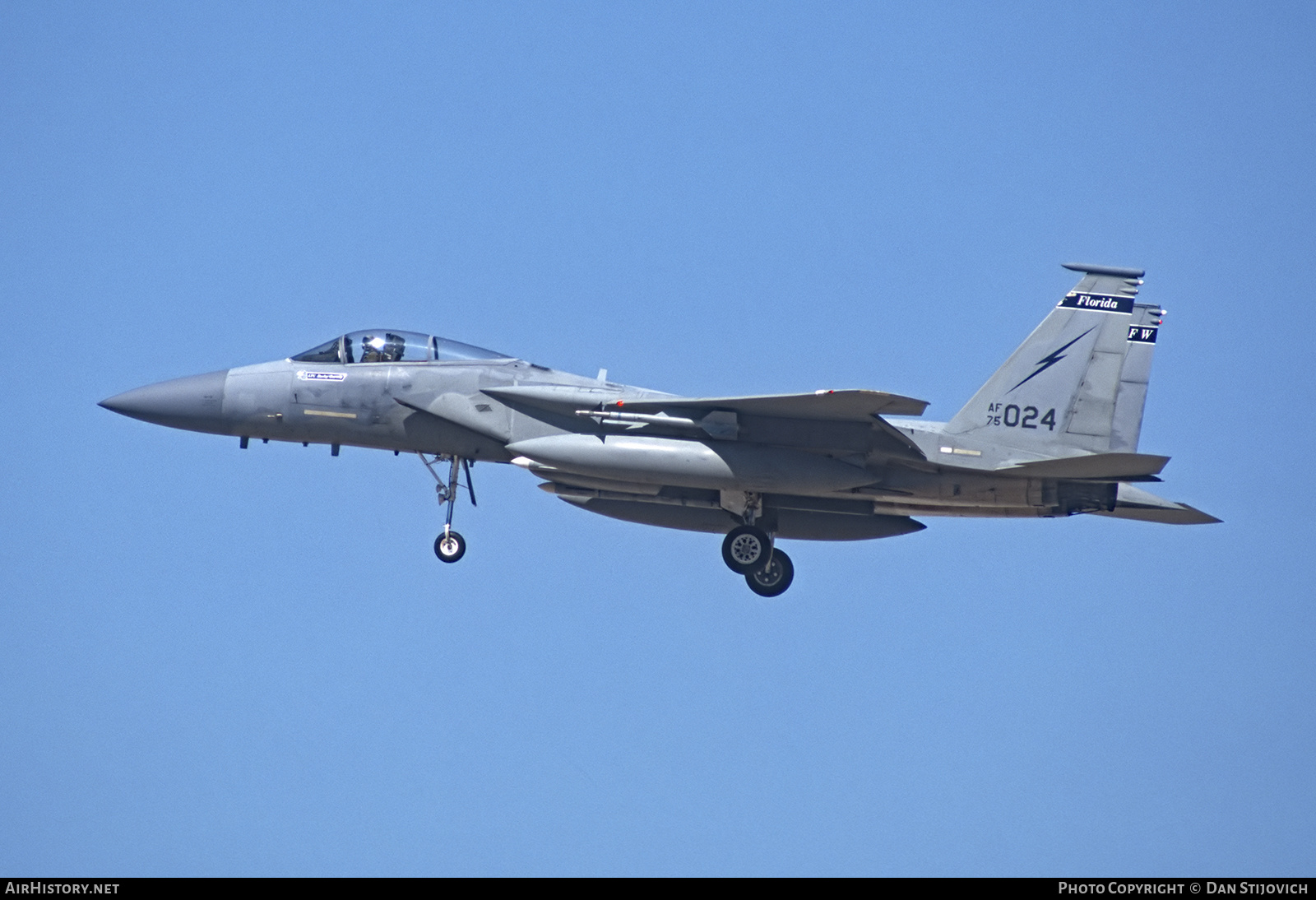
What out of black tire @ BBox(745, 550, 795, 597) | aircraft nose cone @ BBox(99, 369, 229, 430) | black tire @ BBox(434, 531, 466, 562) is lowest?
black tire @ BBox(434, 531, 466, 562)

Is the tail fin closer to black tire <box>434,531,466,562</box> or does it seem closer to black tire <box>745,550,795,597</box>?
black tire <box>745,550,795,597</box>

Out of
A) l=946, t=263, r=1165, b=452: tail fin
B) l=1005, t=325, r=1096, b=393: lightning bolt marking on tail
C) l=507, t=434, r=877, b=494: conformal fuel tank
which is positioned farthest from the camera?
l=1005, t=325, r=1096, b=393: lightning bolt marking on tail

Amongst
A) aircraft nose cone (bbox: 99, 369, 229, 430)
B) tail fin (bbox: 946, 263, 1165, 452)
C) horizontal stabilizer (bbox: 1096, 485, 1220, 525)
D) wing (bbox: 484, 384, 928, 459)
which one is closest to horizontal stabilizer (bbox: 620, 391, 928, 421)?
wing (bbox: 484, 384, 928, 459)

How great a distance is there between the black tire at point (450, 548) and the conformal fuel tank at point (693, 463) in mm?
1466

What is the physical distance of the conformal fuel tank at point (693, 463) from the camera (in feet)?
61.0

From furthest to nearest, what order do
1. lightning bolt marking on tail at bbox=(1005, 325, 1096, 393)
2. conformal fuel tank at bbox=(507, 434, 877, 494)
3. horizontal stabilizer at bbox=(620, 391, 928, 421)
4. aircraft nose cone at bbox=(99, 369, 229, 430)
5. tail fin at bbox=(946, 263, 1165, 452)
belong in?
aircraft nose cone at bbox=(99, 369, 229, 430), lightning bolt marking on tail at bbox=(1005, 325, 1096, 393), tail fin at bbox=(946, 263, 1165, 452), conformal fuel tank at bbox=(507, 434, 877, 494), horizontal stabilizer at bbox=(620, 391, 928, 421)

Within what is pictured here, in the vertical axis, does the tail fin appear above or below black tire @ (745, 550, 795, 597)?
above

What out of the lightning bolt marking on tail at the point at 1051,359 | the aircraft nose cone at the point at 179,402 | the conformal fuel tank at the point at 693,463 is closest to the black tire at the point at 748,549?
the conformal fuel tank at the point at 693,463

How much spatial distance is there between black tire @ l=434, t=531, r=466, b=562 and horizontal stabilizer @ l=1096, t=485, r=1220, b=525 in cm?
771

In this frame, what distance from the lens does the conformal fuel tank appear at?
61.0ft

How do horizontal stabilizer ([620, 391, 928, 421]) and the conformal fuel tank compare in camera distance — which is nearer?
horizontal stabilizer ([620, 391, 928, 421])
